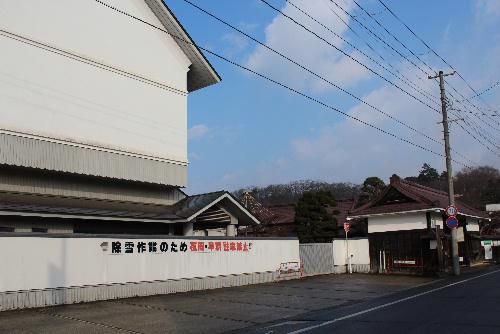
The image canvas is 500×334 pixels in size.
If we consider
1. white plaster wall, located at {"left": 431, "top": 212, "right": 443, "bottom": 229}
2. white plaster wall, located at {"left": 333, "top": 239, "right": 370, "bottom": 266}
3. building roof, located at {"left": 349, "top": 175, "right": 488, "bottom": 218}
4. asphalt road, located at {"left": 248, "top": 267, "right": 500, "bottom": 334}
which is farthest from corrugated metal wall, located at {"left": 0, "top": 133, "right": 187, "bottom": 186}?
white plaster wall, located at {"left": 431, "top": 212, "right": 443, "bottom": 229}

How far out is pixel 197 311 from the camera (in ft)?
43.4

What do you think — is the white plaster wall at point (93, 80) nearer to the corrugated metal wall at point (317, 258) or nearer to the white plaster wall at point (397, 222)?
the corrugated metal wall at point (317, 258)

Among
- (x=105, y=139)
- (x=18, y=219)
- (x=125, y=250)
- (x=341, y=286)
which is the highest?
(x=105, y=139)

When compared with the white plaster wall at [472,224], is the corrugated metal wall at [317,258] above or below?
below

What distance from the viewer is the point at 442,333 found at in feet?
30.0

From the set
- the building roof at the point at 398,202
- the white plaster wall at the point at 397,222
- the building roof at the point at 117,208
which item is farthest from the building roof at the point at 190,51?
the white plaster wall at the point at 397,222

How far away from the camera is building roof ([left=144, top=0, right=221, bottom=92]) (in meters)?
25.0

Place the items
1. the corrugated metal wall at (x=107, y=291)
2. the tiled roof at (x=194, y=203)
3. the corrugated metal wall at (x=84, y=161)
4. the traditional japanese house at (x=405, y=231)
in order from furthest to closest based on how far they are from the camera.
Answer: the traditional japanese house at (x=405, y=231)
the tiled roof at (x=194, y=203)
the corrugated metal wall at (x=84, y=161)
the corrugated metal wall at (x=107, y=291)

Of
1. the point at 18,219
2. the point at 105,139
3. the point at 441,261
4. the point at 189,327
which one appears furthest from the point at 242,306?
the point at 441,261

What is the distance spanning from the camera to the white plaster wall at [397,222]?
2786 centimetres

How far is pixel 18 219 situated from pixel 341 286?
12768 millimetres

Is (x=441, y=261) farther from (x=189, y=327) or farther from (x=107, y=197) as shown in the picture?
(x=189, y=327)

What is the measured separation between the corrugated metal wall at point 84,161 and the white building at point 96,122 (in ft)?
0.14

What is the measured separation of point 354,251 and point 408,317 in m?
17.5
